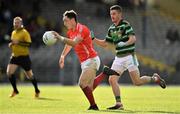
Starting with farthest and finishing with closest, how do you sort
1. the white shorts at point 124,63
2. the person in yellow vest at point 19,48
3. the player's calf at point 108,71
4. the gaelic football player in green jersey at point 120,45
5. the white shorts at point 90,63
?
the person in yellow vest at point 19,48, the white shorts at point 124,63, the player's calf at point 108,71, the gaelic football player in green jersey at point 120,45, the white shorts at point 90,63

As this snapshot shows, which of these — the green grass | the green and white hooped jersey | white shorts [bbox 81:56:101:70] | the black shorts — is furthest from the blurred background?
white shorts [bbox 81:56:101:70]

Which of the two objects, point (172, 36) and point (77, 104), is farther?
point (172, 36)

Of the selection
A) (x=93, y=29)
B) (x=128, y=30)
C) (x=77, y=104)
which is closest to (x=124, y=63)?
(x=128, y=30)

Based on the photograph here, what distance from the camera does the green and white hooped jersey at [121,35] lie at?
1598 cm

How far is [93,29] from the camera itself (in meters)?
43.4

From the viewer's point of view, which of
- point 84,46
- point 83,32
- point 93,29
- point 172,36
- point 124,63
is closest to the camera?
point 83,32

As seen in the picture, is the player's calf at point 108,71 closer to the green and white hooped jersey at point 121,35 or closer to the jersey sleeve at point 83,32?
the green and white hooped jersey at point 121,35

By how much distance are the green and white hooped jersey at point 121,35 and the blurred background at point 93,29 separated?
21.8 m

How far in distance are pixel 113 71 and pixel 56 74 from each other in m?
23.2

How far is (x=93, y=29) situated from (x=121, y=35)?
89.7 ft

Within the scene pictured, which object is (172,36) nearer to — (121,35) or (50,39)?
(121,35)

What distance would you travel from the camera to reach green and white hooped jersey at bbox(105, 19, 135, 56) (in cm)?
1598

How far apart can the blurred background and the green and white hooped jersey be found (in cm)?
2177

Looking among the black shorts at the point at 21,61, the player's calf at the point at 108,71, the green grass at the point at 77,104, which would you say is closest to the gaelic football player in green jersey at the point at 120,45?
the player's calf at the point at 108,71
